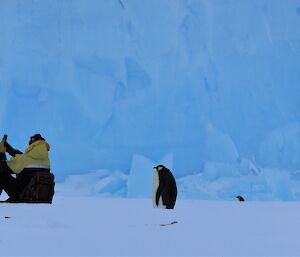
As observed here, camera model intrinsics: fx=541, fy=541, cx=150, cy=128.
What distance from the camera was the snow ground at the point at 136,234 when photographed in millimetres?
2344

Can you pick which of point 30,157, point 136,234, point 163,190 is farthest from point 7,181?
point 136,234

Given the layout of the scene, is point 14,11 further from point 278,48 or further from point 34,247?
point 34,247

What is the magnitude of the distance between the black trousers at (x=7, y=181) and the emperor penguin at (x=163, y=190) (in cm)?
153

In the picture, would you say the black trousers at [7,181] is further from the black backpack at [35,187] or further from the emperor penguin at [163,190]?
the emperor penguin at [163,190]

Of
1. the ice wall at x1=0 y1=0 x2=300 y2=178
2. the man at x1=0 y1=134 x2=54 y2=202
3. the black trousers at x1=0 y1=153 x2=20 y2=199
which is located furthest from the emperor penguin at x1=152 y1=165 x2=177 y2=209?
the ice wall at x1=0 y1=0 x2=300 y2=178

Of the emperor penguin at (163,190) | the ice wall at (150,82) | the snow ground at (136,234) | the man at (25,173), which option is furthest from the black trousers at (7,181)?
the ice wall at (150,82)

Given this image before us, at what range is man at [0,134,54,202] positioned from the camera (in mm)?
4570

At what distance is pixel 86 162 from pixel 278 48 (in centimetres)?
487

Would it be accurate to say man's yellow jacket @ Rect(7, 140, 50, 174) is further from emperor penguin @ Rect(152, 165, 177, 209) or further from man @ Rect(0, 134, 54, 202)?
emperor penguin @ Rect(152, 165, 177, 209)

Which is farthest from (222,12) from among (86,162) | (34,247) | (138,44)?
(34,247)

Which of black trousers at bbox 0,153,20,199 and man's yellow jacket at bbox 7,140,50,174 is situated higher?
man's yellow jacket at bbox 7,140,50,174

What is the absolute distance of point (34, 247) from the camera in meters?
2.36

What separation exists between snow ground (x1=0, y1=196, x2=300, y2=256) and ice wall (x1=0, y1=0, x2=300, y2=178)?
23.8ft

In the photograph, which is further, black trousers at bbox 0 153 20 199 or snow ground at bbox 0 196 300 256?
black trousers at bbox 0 153 20 199
